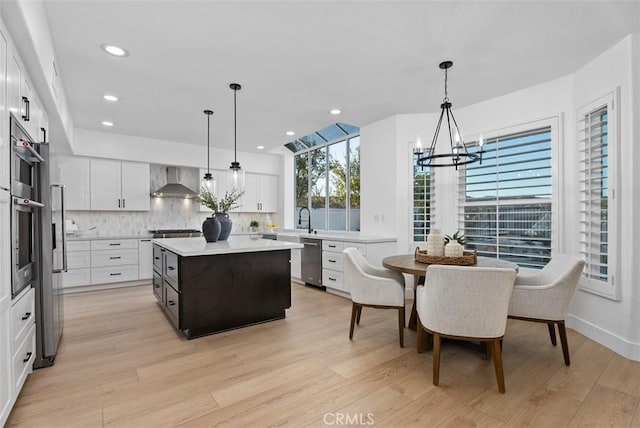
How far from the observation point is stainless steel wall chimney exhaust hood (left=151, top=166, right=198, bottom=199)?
18.4ft

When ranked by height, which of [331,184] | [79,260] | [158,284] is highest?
[331,184]

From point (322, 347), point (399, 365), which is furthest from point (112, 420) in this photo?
point (399, 365)

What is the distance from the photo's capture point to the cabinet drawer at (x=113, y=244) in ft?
16.3

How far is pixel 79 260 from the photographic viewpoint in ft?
15.8

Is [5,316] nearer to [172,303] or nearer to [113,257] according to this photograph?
[172,303]

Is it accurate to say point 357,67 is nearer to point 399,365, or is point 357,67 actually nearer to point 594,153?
point 594,153

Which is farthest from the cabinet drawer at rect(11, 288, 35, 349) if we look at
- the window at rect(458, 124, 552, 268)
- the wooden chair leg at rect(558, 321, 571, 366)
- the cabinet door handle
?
the window at rect(458, 124, 552, 268)

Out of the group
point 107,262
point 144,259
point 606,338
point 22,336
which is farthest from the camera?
point 144,259

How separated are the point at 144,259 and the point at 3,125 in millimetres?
4042

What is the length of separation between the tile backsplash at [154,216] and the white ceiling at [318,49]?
6.12ft

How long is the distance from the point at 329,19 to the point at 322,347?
2584 millimetres

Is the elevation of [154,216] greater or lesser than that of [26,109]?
lesser

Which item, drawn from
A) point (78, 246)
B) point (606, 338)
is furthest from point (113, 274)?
point (606, 338)

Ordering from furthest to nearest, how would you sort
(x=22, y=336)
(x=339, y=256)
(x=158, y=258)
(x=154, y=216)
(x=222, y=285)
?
1. (x=154, y=216)
2. (x=339, y=256)
3. (x=158, y=258)
4. (x=222, y=285)
5. (x=22, y=336)
